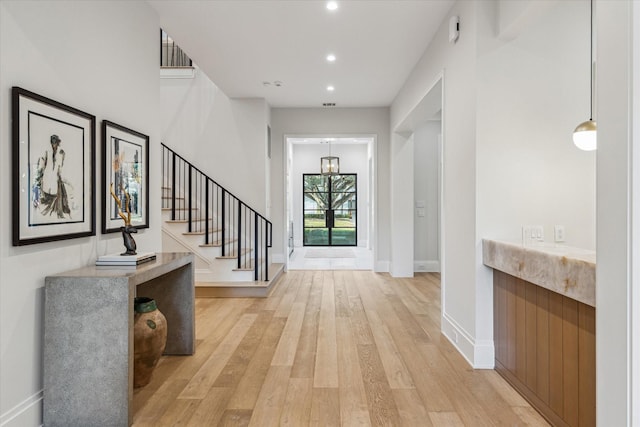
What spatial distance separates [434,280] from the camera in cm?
614

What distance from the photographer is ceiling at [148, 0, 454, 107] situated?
3.30 metres

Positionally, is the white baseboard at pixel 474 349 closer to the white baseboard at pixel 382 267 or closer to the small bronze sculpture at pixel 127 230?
the small bronze sculpture at pixel 127 230

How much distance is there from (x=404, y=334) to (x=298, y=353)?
1071 millimetres

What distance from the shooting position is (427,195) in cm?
695

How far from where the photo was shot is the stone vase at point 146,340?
2375mm

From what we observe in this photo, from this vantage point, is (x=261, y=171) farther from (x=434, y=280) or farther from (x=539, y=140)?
(x=539, y=140)

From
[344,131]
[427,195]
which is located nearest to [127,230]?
[344,131]

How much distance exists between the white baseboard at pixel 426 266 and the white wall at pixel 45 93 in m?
5.38

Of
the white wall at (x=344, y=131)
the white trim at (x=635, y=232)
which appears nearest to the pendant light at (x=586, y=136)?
the white trim at (x=635, y=232)

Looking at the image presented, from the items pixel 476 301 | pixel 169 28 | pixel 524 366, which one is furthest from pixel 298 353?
pixel 169 28

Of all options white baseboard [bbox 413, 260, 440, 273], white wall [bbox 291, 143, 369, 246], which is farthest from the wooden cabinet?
white wall [bbox 291, 143, 369, 246]

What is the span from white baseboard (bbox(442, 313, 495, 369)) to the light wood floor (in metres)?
0.07

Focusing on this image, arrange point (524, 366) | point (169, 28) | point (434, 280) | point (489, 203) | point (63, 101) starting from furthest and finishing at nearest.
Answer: point (434, 280) < point (169, 28) < point (489, 203) < point (524, 366) < point (63, 101)

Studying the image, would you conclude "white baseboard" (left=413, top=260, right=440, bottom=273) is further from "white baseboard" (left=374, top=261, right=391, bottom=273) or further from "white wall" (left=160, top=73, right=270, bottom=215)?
"white wall" (left=160, top=73, right=270, bottom=215)
